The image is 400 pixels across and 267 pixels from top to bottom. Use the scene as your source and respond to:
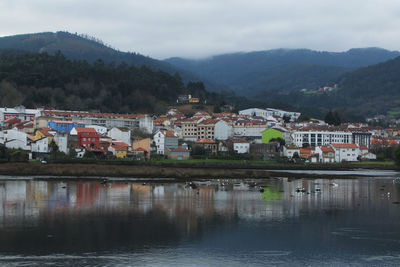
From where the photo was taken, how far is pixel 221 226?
2336 centimetres

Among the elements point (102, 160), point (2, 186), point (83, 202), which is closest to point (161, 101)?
point (102, 160)

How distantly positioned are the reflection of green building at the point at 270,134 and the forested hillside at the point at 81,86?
70.7 ft

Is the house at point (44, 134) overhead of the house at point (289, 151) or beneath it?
overhead

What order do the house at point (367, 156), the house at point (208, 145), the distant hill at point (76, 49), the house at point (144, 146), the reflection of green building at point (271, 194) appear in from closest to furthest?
the reflection of green building at point (271, 194) < the house at point (144, 146) < the house at point (208, 145) < the house at point (367, 156) < the distant hill at point (76, 49)

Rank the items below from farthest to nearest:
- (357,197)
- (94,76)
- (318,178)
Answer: (94,76), (318,178), (357,197)

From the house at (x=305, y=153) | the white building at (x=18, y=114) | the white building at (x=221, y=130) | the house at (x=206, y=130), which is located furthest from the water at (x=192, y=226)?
the white building at (x=18, y=114)

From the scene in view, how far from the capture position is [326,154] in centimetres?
6556

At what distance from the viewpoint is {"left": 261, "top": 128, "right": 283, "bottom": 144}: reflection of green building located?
7344cm

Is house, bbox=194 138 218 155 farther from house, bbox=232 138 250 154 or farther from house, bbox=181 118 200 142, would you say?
house, bbox=181 118 200 142

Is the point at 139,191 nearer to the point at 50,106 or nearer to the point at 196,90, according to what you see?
the point at 50,106

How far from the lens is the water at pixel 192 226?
18.4 metres

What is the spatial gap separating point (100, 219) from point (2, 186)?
1367cm

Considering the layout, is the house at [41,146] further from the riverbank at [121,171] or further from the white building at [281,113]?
the white building at [281,113]

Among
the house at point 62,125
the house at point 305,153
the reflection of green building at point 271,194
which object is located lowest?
the reflection of green building at point 271,194
